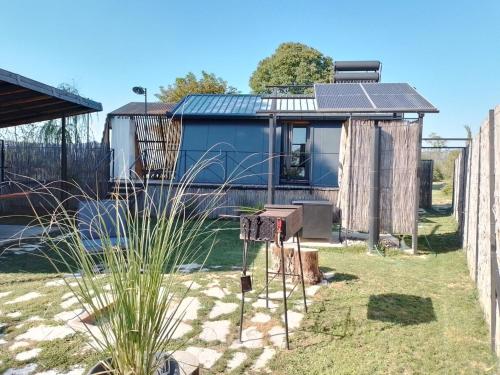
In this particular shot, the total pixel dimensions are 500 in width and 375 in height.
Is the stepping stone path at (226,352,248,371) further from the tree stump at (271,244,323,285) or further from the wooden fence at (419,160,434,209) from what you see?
the wooden fence at (419,160,434,209)

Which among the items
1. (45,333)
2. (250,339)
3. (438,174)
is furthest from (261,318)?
(438,174)

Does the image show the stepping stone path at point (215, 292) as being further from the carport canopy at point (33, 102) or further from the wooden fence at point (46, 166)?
the wooden fence at point (46, 166)

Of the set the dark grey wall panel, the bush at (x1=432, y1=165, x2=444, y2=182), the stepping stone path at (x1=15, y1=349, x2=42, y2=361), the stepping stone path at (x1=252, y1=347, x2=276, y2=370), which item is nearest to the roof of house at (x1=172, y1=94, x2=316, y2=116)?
the dark grey wall panel

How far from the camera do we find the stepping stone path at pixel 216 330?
116 inches

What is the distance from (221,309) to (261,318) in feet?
1.43

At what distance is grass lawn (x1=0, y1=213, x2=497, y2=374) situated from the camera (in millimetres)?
2553

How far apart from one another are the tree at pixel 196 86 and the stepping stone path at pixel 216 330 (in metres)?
24.0

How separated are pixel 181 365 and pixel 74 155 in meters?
9.88

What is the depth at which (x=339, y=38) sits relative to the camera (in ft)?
64.5

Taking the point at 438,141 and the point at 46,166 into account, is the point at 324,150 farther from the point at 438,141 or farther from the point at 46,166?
the point at 438,141

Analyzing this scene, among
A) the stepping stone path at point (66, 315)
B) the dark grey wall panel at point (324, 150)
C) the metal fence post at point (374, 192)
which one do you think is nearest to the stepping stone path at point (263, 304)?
the stepping stone path at point (66, 315)

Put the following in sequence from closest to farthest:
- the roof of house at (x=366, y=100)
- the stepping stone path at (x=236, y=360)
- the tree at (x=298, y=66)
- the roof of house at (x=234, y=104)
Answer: the stepping stone path at (x=236, y=360)
the roof of house at (x=366, y=100)
the roof of house at (x=234, y=104)
the tree at (x=298, y=66)

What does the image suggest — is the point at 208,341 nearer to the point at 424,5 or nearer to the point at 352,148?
the point at 352,148

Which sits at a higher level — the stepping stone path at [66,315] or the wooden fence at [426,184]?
the wooden fence at [426,184]
